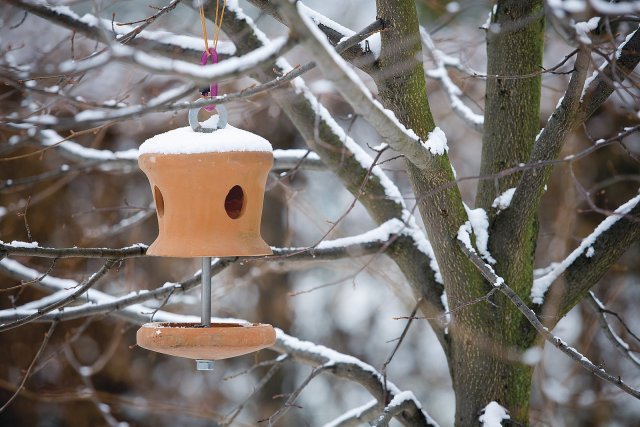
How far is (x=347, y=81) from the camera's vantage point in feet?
5.49

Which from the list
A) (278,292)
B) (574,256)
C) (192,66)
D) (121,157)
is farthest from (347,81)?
(278,292)

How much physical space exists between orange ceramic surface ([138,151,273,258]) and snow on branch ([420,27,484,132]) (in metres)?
1.44

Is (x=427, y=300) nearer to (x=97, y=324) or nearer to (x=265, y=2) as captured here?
(x=265, y=2)

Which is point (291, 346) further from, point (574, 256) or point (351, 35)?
point (351, 35)

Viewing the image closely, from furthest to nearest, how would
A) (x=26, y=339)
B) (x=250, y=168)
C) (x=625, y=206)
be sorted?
(x=26, y=339), (x=625, y=206), (x=250, y=168)

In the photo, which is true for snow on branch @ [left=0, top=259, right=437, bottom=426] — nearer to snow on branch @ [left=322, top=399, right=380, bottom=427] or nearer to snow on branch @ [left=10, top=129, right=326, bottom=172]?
snow on branch @ [left=322, top=399, right=380, bottom=427]

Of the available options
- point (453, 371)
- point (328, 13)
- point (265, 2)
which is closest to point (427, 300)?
point (453, 371)

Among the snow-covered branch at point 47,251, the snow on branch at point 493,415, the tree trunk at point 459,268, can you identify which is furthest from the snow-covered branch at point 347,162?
the snow-covered branch at point 47,251

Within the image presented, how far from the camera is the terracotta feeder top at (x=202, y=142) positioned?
2.34 metres

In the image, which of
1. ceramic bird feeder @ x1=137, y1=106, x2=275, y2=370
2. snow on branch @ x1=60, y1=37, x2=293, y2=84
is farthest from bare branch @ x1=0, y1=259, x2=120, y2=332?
snow on branch @ x1=60, y1=37, x2=293, y2=84

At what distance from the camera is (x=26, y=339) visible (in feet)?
22.2

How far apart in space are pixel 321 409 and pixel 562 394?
2286 millimetres

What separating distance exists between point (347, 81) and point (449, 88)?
2.35m

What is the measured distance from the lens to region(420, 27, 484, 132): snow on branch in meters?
3.63
